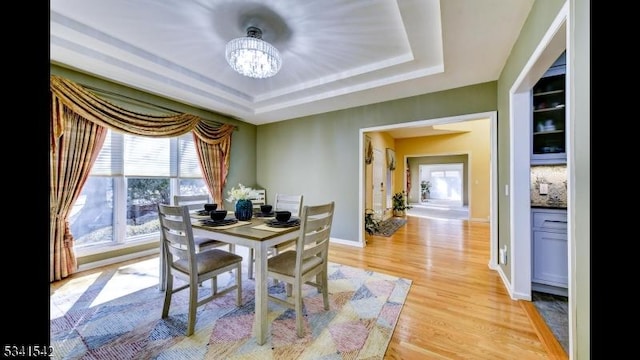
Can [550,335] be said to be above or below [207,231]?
below

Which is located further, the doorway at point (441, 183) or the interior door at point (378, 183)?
the doorway at point (441, 183)

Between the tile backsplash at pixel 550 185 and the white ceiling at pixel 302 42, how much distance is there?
1217 millimetres

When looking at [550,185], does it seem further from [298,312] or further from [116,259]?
[116,259]

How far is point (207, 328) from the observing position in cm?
182

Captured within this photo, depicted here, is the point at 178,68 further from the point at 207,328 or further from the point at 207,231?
the point at 207,328

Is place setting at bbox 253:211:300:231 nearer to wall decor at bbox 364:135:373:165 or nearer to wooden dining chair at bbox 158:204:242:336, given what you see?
wooden dining chair at bbox 158:204:242:336

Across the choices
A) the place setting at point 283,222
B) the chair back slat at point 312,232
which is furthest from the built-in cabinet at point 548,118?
the place setting at point 283,222

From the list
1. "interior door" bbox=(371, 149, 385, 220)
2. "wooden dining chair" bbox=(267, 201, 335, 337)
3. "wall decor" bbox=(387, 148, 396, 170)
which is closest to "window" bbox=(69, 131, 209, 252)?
"wooden dining chair" bbox=(267, 201, 335, 337)

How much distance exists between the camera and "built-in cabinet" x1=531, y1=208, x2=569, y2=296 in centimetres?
220

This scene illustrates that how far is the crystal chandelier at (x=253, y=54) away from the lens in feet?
6.99

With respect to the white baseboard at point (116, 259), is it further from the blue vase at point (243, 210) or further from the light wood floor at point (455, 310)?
the light wood floor at point (455, 310)

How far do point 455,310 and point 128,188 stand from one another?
415 centimetres
